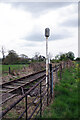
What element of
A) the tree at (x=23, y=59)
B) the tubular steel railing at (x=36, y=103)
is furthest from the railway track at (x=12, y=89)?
the tree at (x=23, y=59)

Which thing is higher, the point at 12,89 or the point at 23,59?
the point at 23,59

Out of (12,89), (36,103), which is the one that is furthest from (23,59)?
(36,103)

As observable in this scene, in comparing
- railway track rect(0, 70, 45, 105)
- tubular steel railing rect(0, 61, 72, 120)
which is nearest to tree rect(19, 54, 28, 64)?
railway track rect(0, 70, 45, 105)

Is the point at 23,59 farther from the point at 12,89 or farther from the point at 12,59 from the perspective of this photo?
the point at 12,89

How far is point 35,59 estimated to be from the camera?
698 inches

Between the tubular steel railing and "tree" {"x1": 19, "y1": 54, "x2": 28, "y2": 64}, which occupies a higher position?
"tree" {"x1": 19, "y1": 54, "x2": 28, "y2": 64}

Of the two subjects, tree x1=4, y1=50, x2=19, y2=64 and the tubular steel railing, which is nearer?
the tubular steel railing

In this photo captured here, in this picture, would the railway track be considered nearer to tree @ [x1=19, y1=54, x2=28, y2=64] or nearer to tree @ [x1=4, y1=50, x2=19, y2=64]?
tree @ [x1=4, y1=50, x2=19, y2=64]

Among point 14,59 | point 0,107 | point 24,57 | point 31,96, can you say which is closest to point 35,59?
point 24,57

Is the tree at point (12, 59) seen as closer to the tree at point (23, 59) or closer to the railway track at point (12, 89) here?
the tree at point (23, 59)

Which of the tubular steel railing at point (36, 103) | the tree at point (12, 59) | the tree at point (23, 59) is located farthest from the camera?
the tree at point (23, 59)

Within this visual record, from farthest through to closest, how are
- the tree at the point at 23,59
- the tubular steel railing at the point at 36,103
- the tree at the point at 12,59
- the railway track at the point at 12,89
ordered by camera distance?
the tree at the point at 23,59
the tree at the point at 12,59
the railway track at the point at 12,89
the tubular steel railing at the point at 36,103

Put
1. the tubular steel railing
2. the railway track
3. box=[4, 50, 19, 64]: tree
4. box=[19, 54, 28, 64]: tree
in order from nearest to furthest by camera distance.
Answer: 1. the tubular steel railing
2. the railway track
3. box=[4, 50, 19, 64]: tree
4. box=[19, 54, 28, 64]: tree

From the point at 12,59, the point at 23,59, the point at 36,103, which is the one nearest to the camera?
the point at 36,103
